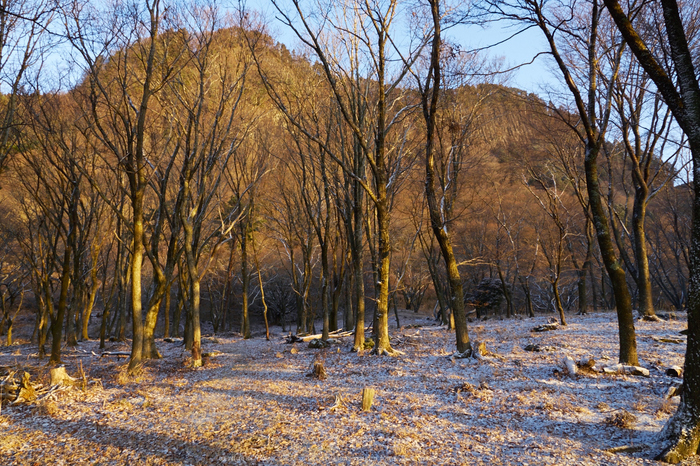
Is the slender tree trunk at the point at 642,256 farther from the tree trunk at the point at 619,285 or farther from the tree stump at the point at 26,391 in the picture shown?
the tree stump at the point at 26,391

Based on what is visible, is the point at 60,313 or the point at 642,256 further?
the point at 642,256

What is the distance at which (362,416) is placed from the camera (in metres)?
5.04

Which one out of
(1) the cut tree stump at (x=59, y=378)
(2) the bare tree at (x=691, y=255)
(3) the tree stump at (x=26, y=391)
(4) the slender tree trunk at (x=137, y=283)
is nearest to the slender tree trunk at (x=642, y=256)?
(2) the bare tree at (x=691, y=255)

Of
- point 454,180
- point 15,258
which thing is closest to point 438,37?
point 454,180

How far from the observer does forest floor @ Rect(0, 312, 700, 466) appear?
4.02 metres

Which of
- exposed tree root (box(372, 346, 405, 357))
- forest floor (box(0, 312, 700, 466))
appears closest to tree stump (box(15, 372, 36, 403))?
forest floor (box(0, 312, 700, 466))

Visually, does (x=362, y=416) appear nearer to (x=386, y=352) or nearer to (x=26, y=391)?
(x=386, y=352)

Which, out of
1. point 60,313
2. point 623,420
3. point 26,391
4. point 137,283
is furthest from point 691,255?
point 60,313

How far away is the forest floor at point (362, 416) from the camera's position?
13.2 ft

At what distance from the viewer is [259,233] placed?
34.3m

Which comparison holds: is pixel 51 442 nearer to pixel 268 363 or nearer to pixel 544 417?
pixel 268 363

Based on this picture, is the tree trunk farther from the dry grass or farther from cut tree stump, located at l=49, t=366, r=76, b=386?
cut tree stump, located at l=49, t=366, r=76, b=386

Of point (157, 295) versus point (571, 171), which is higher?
point (571, 171)

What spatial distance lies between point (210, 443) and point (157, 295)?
6.19m
